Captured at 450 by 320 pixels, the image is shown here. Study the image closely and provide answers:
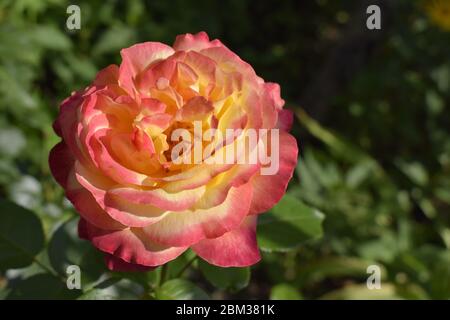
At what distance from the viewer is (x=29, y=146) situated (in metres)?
1.58

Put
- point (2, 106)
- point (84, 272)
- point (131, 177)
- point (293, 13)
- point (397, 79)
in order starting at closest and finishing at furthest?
1. point (131, 177)
2. point (84, 272)
3. point (2, 106)
4. point (397, 79)
5. point (293, 13)

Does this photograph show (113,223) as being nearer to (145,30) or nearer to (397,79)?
(145,30)

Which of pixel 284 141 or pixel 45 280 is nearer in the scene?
pixel 284 141

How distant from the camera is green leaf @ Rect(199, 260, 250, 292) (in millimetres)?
699

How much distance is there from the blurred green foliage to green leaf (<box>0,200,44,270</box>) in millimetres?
32

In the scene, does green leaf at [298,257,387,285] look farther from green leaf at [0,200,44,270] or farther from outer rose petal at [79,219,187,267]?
outer rose petal at [79,219,187,267]

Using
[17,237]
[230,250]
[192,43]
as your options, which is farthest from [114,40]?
[230,250]

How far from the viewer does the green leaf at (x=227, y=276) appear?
70 cm

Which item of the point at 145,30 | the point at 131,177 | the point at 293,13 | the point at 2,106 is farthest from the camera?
the point at 293,13

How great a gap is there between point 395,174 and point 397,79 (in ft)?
1.07

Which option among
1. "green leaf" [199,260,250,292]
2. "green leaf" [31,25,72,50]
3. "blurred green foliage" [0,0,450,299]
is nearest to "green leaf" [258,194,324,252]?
"green leaf" [199,260,250,292]

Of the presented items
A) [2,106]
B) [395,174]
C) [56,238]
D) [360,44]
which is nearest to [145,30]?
[2,106]

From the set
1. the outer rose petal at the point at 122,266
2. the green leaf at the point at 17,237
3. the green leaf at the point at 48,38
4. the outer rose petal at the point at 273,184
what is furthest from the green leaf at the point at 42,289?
the green leaf at the point at 48,38

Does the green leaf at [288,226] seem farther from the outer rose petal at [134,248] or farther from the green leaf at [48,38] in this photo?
the green leaf at [48,38]
